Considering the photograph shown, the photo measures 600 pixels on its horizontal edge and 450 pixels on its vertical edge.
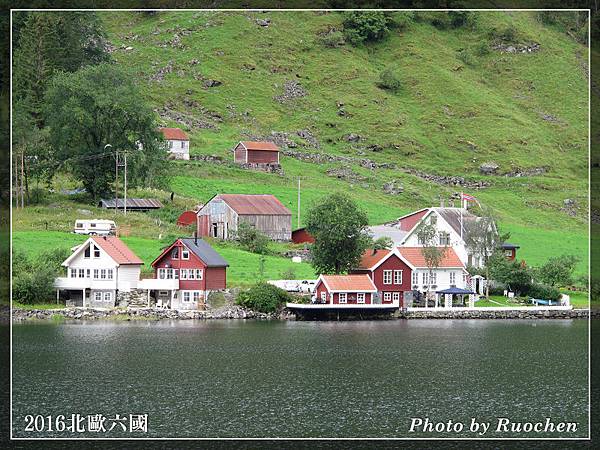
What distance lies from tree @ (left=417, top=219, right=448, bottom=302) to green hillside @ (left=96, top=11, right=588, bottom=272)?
21.8 metres

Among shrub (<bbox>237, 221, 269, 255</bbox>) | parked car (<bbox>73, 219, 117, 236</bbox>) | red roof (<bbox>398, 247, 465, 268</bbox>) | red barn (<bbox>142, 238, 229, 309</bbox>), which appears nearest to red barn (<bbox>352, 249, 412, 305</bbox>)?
red roof (<bbox>398, 247, 465, 268</bbox>)

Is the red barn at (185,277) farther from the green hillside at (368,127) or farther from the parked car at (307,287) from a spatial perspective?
the green hillside at (368,127)

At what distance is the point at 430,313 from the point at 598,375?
2948 cm

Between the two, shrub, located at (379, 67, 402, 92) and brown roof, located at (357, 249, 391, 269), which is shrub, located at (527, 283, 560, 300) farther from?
shrub, located at (379, 67, 402, 92)

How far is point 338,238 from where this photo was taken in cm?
9156

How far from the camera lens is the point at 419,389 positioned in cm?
5481

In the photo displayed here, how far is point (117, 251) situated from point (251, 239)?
19.8 metres

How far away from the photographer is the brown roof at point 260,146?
145 meters

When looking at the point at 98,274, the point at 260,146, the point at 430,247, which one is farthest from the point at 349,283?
the point at 260,146

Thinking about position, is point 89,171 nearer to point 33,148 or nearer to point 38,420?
point 33,148

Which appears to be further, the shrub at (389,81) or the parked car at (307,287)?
the shrub at (389,81)

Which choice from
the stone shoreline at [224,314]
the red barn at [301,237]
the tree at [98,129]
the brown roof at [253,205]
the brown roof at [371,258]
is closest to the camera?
the stone shoreline at [224,314]

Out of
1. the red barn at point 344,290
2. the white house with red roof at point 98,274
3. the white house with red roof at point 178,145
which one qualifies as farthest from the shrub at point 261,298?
the white house with red roof at point 178,145

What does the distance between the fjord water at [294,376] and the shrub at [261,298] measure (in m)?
3.90
